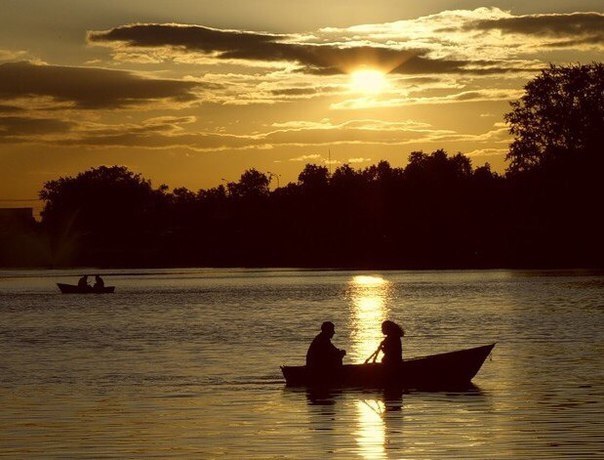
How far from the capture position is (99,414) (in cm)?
→ 3141

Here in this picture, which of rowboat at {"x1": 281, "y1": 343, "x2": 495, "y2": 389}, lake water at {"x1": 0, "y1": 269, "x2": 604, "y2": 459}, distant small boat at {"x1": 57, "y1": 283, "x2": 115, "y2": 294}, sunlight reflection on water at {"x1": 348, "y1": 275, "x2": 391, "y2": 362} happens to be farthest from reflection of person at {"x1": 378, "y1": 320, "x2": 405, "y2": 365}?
distant small boat at {"x1": 57, "y1": 283, "x2": 115, "y2": 294}

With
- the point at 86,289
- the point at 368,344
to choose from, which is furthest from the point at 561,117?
the point at 368,344

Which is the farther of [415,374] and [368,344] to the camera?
[368,344]

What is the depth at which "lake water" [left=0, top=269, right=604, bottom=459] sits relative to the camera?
2573 centimetres

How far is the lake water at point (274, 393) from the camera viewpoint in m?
25.7

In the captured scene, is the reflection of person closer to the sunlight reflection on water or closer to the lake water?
the lake water

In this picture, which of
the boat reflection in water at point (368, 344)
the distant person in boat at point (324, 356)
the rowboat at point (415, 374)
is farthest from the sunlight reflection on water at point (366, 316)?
the distant person in boat at point (324, 356)

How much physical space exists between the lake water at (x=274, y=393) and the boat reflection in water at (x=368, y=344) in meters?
0.10

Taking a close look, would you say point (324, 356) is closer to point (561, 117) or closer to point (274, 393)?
point (274, 393)

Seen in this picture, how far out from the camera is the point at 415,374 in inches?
1379

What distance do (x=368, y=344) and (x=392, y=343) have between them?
913 inches

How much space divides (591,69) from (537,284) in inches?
1171

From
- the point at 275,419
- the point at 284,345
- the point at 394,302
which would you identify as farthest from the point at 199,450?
the point at 394,302

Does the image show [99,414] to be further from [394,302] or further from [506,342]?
[394,302]
